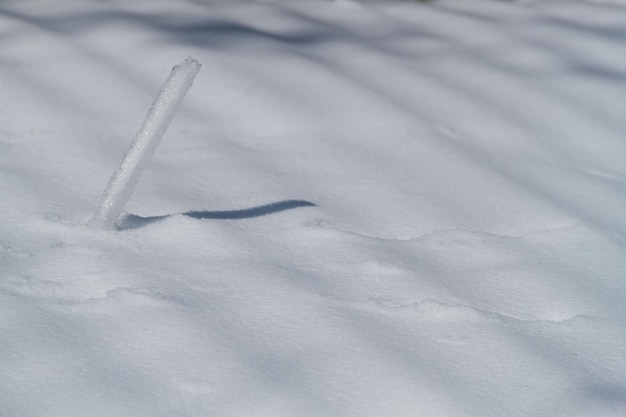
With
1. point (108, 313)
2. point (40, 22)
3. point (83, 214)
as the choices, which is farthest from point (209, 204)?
point (40, 22)

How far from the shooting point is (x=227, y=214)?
163 centimetres

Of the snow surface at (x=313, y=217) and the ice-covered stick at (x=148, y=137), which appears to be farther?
the ice-covered stick at (x=148, y=137)

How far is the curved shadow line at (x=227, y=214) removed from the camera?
1553mm

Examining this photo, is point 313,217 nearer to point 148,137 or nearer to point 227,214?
point 227,214

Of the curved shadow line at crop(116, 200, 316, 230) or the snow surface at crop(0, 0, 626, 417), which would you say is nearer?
the snow surface at crop(0, 0, 626, 417)

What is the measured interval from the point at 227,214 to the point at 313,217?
6.8 inches

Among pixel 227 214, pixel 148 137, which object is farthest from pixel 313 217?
pixel 148 137

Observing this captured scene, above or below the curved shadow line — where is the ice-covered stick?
above

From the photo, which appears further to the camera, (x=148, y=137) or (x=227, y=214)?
(x=227, y=214)

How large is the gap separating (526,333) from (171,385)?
0.60 m

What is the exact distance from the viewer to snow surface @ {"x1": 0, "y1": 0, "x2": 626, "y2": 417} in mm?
1197

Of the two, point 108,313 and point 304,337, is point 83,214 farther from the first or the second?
point 304,337

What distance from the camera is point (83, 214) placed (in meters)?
1.57

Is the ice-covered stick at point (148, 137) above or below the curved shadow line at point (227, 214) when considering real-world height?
above
